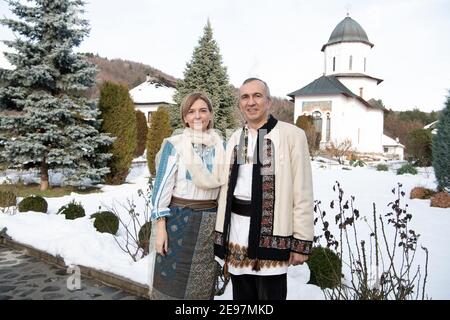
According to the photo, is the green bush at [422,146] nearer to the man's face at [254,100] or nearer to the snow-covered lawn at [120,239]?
the snow-covered lawn at [120,239]

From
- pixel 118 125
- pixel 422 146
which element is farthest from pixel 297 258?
pixel 422 146

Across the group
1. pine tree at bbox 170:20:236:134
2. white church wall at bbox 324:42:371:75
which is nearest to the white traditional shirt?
pine tree at bbox 170:20:236:134

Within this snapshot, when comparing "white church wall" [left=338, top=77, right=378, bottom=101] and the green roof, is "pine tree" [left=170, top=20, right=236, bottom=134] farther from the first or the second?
"white church wall" [left=338, top=77, right=378, bottom=101]

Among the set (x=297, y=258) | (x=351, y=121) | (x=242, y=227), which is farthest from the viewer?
(x=351, y=121)

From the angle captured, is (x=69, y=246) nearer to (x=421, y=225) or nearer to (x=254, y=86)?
(x=254, y=86)

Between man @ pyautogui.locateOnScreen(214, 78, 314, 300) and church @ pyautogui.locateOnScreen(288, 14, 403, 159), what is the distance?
31290mm

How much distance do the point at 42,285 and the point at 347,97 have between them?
114 ft

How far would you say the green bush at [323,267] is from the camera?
3.41 metres

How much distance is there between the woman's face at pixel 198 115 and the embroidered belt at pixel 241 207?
23.0 inches

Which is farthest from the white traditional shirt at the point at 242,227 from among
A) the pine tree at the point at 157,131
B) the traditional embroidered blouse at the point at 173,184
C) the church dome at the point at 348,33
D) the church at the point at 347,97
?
the church dome at the point at 348,33

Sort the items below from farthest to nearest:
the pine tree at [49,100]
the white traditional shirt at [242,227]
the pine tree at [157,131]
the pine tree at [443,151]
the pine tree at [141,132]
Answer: the pine tree at [141,132]
the pine tree at [157,131]
the pine tree at [49,100]
the pine tree at [443,151]
the white traditional shirt at [242,227]

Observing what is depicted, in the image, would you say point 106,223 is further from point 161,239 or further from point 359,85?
point 359,85

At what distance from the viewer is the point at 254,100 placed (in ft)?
7.05
